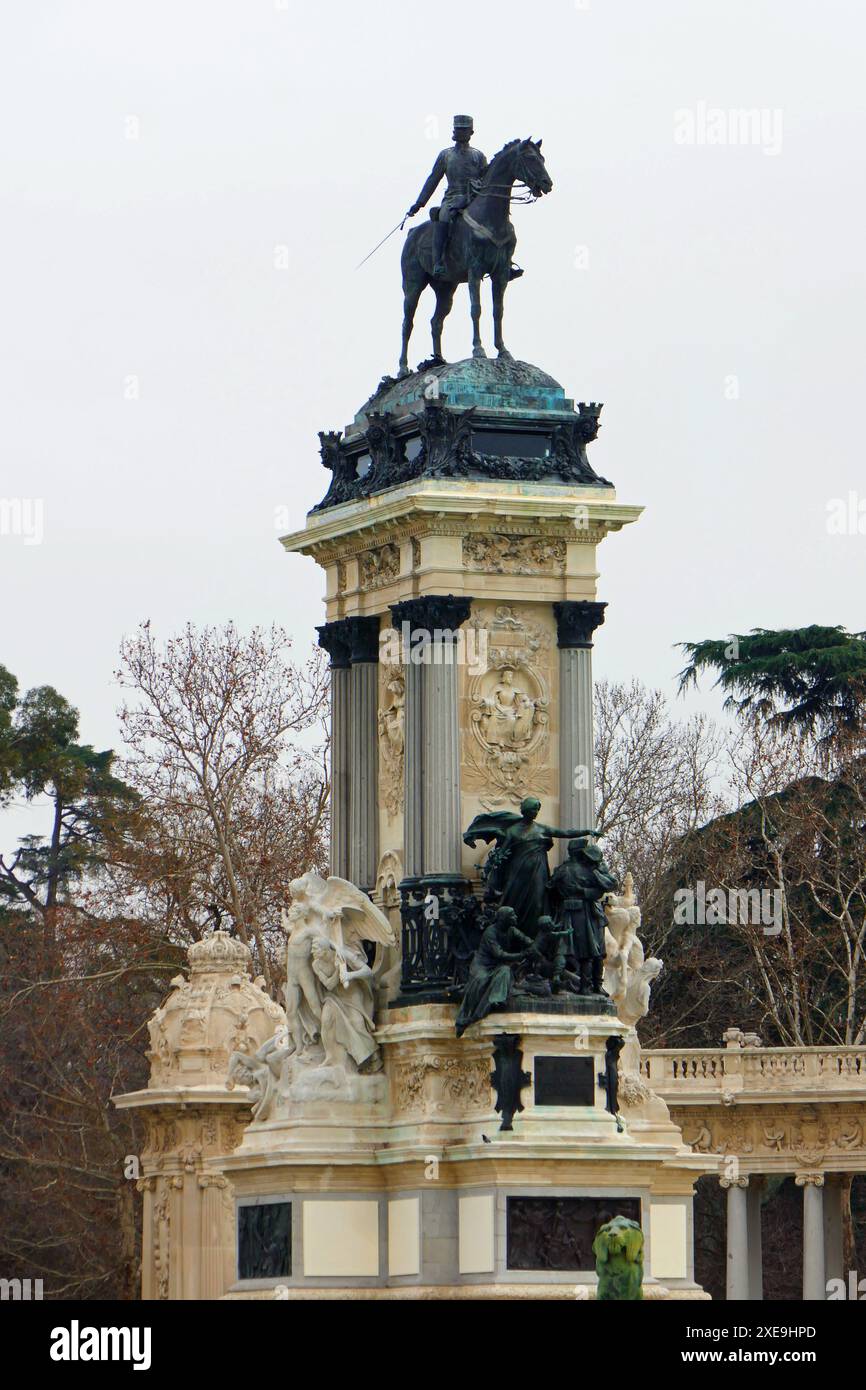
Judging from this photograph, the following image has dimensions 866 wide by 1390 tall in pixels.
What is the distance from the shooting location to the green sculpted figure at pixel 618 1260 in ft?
93.5

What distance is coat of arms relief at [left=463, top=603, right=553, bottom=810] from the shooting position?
117ft

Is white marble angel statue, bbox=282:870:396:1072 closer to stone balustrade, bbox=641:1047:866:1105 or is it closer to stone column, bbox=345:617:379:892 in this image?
stone column, bbox=345:617:379:892

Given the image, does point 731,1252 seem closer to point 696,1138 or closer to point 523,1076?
point 696,1138

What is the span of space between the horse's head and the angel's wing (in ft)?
21.1

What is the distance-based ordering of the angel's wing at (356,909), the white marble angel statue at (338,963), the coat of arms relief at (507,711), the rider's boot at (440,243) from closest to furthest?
the coat of arms relief at (507,711), the white marble angel statue at (338,963), the angel's wing at (356,909), the rider's boot at (440,243)

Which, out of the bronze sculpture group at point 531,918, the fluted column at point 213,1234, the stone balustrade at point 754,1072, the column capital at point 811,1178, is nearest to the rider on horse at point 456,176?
the bronze sculpture group at point 531,918

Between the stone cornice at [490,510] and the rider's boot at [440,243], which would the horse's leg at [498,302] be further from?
the stone cornice at [490,510]

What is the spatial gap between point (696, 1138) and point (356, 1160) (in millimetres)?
15337

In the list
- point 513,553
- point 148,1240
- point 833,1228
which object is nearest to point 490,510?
point 513,553

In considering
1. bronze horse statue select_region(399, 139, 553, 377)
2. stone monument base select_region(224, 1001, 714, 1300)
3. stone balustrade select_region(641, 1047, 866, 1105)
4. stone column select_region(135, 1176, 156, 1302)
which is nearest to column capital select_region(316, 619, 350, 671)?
bronze horse statue select_region(399, 139, 553, 377)

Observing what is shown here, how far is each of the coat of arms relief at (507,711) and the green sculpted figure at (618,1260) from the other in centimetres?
759

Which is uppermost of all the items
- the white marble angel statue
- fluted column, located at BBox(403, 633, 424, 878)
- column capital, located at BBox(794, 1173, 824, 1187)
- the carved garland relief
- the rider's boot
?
the rider's boot

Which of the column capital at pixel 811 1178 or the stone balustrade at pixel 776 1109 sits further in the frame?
the column capital at pixel 811 1178

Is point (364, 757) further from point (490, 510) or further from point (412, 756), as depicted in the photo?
point (490, 510)
